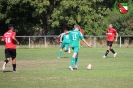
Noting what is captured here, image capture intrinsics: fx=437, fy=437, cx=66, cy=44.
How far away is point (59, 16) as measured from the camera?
52.3 metres

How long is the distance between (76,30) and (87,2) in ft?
106

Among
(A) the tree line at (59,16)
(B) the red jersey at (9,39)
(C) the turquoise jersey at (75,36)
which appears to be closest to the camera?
(B) the red jersey at (9,39)

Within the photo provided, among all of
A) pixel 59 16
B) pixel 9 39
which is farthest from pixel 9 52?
pixel 59 16

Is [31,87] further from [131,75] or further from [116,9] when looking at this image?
[116,9]

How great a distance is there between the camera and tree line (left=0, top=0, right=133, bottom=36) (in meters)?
52.2

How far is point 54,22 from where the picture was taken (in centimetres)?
5244

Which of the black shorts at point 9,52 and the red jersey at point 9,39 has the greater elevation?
the red jersey at point 9,39

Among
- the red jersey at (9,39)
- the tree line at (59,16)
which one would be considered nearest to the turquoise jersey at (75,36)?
the red jersey at (9,39)

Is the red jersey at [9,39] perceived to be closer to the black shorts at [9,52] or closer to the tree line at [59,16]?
the black shorts at [9,52]

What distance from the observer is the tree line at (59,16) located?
52.2m

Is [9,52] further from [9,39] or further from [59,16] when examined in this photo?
[59,16]

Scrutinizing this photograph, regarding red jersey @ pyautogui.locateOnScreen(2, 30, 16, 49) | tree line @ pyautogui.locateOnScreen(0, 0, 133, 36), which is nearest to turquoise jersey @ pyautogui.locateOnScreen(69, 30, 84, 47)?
red jersey @ pyautogui.locateOnScreen(2, 30, 16, 49)

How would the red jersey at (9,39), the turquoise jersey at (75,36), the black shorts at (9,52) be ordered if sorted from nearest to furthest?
the red jersey at (9,39) < the black shorts at (9,52) < the turquoise jersey at (75,36)

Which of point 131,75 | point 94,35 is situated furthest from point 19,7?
point 131,75
